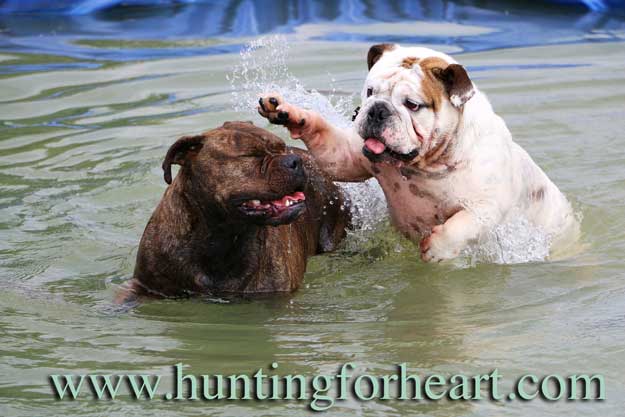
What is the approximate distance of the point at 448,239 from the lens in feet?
20.6

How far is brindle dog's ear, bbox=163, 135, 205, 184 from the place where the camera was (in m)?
6.00

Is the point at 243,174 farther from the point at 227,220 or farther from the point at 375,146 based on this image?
the point at 375,146

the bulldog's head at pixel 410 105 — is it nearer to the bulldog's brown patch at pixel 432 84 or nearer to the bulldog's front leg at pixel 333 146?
the bulldog's brown patch at pixel 432 84

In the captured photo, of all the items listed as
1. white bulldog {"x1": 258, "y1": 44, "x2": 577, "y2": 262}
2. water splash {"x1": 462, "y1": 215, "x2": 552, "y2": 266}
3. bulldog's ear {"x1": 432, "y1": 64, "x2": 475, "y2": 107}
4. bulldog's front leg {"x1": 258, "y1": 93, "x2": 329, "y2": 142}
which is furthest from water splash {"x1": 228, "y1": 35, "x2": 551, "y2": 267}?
bulldog's front leg {"x1": 258, "y1": 93, "x2": 329, "y2": 142}

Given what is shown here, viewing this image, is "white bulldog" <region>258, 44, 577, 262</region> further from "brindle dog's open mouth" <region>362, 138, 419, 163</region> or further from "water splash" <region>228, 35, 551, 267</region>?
"water splash" <region>228, 35, 551, 267</region>

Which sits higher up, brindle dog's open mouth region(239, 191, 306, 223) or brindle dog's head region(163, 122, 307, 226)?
brindle dog's head region(163, 122, 307, 226)

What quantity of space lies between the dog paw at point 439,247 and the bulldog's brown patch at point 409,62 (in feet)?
3.02

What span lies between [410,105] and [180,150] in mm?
1262

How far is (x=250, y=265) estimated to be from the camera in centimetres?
647

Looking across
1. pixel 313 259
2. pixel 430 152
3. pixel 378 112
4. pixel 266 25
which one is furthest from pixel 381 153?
pixel 266 25

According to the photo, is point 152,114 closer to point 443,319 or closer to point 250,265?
point 250,265

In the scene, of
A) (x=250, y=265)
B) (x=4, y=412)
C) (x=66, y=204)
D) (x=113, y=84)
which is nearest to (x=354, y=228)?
(x=250, y=265)

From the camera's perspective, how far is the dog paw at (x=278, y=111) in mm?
6246

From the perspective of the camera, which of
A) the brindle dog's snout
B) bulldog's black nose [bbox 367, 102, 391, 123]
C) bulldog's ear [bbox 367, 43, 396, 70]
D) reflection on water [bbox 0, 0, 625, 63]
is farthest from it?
reflection on water [bbox 0, 0, 625, 63]
